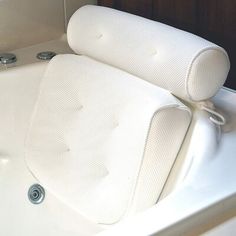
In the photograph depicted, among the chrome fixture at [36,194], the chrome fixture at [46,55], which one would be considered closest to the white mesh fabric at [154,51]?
the chrome fixture at [46,55]

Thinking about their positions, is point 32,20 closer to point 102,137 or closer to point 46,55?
point 46,55

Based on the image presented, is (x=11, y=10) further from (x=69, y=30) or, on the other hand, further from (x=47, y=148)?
(x=47, y=148)

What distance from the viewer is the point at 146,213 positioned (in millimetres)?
912

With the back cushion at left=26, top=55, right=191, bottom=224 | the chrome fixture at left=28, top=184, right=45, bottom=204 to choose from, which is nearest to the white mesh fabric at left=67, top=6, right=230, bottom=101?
the back cushion at left=26, top=55, right=191, bottom=224

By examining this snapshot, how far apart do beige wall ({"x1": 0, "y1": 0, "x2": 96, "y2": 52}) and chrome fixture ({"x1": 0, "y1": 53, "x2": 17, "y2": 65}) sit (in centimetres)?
5

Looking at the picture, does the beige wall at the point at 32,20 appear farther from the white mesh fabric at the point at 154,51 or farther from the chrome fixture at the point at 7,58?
the white mesh fabric at the point at 154,51

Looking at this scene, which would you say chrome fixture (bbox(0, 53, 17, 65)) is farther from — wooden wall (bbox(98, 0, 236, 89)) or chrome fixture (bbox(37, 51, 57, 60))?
A: wooden wall (bbox(98, 0, 236, 89))

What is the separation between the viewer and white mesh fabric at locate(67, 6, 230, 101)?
1.13 m

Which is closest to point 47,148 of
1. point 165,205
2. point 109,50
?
point 109,50

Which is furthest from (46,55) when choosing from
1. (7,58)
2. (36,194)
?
(36,194)

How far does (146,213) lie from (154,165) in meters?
0.24

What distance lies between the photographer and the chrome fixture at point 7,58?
155cm

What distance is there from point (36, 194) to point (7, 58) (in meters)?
0.39

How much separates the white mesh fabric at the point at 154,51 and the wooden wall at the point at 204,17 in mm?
180
